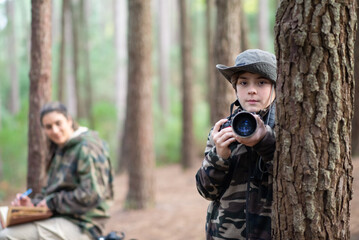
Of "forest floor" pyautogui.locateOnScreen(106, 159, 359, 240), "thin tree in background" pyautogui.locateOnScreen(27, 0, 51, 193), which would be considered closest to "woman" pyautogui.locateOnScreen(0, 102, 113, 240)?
"thin tree in background" pyautogui.locateOnScreen(27, 0, 51, 193)

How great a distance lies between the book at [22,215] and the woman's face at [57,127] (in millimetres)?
704

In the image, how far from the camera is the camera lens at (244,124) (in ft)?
6.53

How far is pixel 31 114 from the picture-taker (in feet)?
17.4

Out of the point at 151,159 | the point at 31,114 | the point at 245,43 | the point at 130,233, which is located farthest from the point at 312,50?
the point at 245,43

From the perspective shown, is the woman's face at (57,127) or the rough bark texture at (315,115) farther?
the woman's face at (57,127)

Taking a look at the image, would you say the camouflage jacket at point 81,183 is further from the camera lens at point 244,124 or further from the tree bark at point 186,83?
the tree bark at point 186,83

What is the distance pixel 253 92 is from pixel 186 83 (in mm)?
10715

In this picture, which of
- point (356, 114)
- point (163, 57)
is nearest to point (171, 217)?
point (356, 114)

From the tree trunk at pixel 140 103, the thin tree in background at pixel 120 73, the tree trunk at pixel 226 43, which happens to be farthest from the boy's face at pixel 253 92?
the thin tree in background at pixel 120 73

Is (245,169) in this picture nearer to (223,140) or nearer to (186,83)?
(223,140)

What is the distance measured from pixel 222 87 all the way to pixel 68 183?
3209 millimetres

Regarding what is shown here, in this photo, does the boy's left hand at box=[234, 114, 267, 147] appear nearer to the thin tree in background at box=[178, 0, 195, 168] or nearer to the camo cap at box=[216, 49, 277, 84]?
the camo cap at box=[216, 49, 277, 84]

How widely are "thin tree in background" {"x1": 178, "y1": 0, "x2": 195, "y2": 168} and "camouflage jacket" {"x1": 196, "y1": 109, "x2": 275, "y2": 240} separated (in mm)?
10604

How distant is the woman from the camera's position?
394cm
